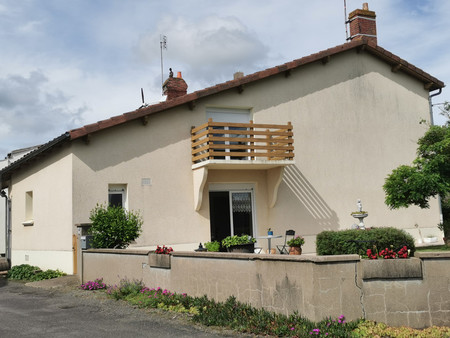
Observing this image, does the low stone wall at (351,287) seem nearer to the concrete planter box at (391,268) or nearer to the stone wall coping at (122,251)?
the concrete planter box at (391,268)

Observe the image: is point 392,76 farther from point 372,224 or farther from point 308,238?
point 308,238

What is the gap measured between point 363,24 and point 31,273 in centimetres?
1576

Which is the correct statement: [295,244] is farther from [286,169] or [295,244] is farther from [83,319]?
[83,319]

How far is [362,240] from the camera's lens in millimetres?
9258

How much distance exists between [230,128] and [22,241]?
864 cm

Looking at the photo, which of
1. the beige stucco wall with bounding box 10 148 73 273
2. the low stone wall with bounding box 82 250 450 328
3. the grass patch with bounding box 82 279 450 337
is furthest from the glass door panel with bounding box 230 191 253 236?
the low stone wall with bounding box 82 250 450 328

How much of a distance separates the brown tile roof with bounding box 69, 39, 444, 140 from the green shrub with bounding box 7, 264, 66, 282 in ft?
13.4

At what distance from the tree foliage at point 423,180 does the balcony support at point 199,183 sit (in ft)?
19.3

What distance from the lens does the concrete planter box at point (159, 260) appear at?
10120 millimetres

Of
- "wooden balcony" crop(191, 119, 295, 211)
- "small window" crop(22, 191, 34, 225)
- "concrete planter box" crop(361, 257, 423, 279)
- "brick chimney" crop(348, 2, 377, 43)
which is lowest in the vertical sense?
"concrete planter box" crop(361, 257, 423, 279)

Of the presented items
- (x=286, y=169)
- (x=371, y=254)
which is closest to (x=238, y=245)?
(x=371, y=254)

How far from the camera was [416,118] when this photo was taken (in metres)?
20.6

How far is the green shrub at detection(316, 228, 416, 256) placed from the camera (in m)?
8.95

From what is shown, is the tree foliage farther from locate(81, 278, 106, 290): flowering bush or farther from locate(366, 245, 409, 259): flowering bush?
locate(81, 278, 106, 290): flowering bush
